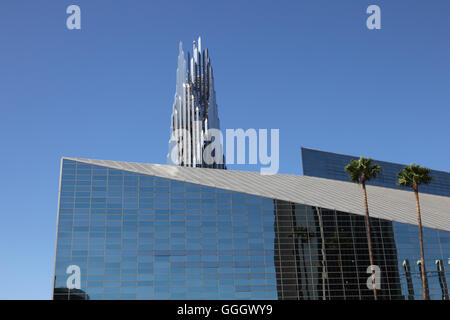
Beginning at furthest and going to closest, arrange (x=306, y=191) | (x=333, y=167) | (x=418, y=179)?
(x=333, y=167)
(x=306, y=191)
(x=418, y=179)

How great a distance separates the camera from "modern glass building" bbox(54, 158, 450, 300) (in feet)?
243

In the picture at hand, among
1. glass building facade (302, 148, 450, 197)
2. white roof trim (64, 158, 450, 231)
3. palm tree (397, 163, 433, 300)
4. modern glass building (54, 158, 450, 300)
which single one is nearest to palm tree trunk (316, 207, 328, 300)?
modern glass building (54, 158, 450, 300)

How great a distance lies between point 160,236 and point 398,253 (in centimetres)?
3528

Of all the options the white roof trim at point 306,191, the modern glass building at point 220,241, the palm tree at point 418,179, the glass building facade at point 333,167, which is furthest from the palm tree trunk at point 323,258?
the glass building facade at point 333,167

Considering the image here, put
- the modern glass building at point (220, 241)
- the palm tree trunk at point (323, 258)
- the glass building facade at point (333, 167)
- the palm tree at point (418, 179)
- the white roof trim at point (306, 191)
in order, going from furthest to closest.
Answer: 1. the glass building facade at point (333, 167)
2. the white roof trim at point (306, 191)
3. the palm tree trunk at point (323, 258)
4. the modern glass building at point (220, 241)
5. the palm tree at point (418, 179)

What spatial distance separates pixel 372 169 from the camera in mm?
74938

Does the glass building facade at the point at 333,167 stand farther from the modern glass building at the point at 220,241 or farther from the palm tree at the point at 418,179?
the palm tree at the point at 418,179

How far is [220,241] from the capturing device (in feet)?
254

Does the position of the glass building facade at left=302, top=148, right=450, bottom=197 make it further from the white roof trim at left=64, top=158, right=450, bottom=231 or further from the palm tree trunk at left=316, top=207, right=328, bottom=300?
the palm tree trunk at left=316, top=207, right=328, bottom=300

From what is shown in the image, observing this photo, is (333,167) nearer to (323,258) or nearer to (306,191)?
(306,191)

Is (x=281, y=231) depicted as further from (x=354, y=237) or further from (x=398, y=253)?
(x=398, y=253)

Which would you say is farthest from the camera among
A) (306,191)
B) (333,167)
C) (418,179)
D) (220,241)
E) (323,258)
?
(333,167)

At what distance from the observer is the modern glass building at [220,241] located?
243 feet

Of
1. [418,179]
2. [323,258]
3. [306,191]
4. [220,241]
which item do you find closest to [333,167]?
[306,191]
